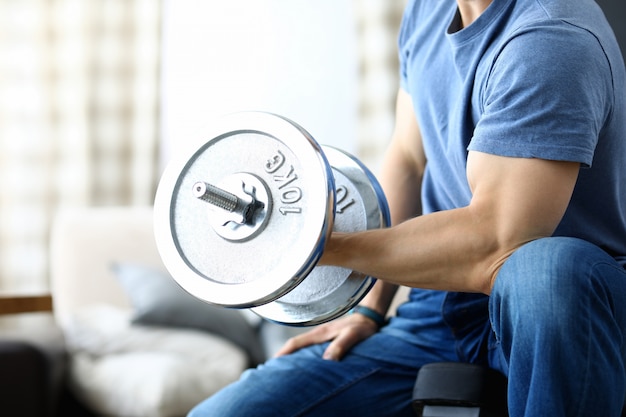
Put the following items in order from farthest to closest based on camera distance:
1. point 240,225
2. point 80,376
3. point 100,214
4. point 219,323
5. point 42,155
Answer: point 42,155 < point 100,214 < point 219,323 < point 80,376 < point 240,225

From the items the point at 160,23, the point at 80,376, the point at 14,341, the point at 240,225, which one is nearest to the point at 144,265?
the point at 80,376

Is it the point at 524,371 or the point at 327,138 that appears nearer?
the point at 524,371

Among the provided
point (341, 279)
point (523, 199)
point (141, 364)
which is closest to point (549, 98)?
point (523, 199)

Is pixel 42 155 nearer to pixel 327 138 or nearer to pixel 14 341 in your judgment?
pixel 327 138

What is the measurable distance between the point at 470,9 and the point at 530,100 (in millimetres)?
291

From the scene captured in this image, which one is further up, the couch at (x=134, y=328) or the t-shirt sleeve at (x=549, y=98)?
the t-shirt sleeve at (x=549, y=98)

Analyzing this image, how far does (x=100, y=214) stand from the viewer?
3117 millimetres

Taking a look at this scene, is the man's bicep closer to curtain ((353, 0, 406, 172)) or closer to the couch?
the couch

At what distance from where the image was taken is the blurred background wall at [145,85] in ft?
11.8

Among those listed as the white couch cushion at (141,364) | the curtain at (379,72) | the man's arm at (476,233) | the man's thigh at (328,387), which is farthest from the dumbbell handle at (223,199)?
the curtain at (379,72)

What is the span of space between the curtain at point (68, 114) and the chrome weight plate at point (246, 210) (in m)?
2.63

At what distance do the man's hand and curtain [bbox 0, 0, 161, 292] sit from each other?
2.52m

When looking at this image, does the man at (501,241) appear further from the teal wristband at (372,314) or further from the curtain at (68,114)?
the curtain at (68,114)

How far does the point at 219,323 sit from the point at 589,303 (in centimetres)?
185
